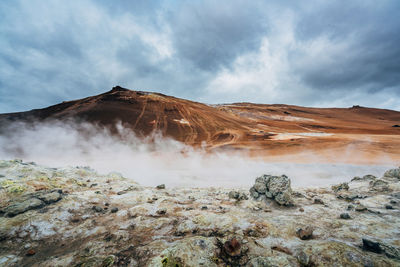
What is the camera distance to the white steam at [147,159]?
1233cm

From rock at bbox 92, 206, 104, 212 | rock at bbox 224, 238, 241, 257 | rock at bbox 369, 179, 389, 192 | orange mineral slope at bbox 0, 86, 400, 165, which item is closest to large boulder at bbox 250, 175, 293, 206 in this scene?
rock at bbox 224, 238, 241, 257

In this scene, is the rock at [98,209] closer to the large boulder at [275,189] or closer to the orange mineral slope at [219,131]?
the large boulder at [275,189]

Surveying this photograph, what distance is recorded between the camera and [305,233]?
3.58m

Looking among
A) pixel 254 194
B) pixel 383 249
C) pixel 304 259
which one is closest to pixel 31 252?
pixel 304 259

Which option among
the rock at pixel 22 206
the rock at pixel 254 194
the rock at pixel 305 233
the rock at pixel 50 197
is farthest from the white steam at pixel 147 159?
the rock at pixel 305 233

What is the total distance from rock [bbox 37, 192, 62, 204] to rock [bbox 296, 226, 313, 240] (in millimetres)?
6279

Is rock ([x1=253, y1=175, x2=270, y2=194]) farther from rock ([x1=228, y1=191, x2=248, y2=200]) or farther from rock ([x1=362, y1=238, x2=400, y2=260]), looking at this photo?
rock ([x1=362, y1=238, x2=400, y2=260])

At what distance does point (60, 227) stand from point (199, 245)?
3.34 meters

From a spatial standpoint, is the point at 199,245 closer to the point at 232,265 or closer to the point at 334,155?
the point at 232,265

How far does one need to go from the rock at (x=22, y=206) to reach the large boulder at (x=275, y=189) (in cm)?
648

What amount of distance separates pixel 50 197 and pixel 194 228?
14.0 ft

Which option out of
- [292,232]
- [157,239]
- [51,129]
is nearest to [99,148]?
[51,129]

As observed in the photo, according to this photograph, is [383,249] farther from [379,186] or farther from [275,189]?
[379,186]

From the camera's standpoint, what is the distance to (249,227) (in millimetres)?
3979
